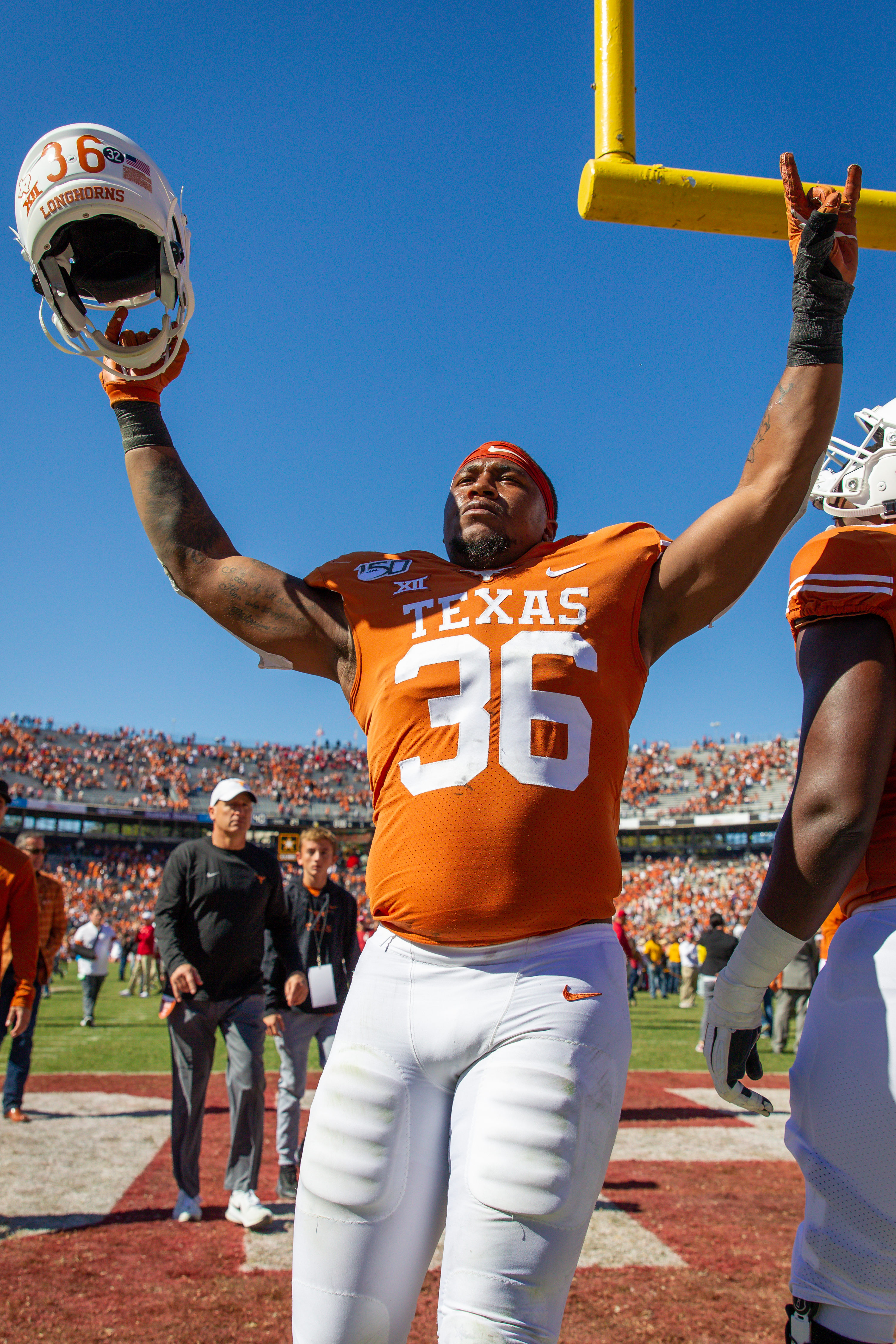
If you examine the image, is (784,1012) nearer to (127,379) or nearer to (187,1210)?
(187,1210)

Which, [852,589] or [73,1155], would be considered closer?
[852,589]

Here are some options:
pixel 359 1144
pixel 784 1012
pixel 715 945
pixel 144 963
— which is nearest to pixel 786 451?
pixel 359 1144

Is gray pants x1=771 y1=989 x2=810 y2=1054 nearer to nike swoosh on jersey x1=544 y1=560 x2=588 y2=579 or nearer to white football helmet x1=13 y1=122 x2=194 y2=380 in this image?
nike swoosh on jersey x1=544 y1=560 x2=588 y2=579

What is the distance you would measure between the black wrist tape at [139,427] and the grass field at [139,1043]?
7.68 metres

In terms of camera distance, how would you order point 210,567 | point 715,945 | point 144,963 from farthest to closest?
point 144,963, point 715,945, point 210,567

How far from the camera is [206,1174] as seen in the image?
540cm

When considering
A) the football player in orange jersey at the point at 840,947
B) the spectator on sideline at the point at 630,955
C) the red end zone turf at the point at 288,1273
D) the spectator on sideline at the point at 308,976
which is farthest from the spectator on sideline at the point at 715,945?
the football player in orange jersey at the point at 840,947

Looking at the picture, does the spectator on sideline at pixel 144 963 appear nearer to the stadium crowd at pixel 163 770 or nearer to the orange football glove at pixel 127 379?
the orange football glove at pixel 127 379

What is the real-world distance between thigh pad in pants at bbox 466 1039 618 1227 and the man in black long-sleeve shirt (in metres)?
3.36

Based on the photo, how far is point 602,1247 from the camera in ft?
13.4

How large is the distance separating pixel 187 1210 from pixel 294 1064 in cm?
102

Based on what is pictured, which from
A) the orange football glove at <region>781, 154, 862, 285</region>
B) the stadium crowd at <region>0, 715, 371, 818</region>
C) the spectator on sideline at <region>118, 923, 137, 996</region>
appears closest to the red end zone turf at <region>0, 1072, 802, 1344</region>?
the orange football glove at <region>781, 154, 862, 285</region>

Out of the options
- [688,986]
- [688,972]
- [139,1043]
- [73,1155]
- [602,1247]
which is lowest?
[688,986]

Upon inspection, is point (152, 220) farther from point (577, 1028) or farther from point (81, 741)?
point (81, 741)
